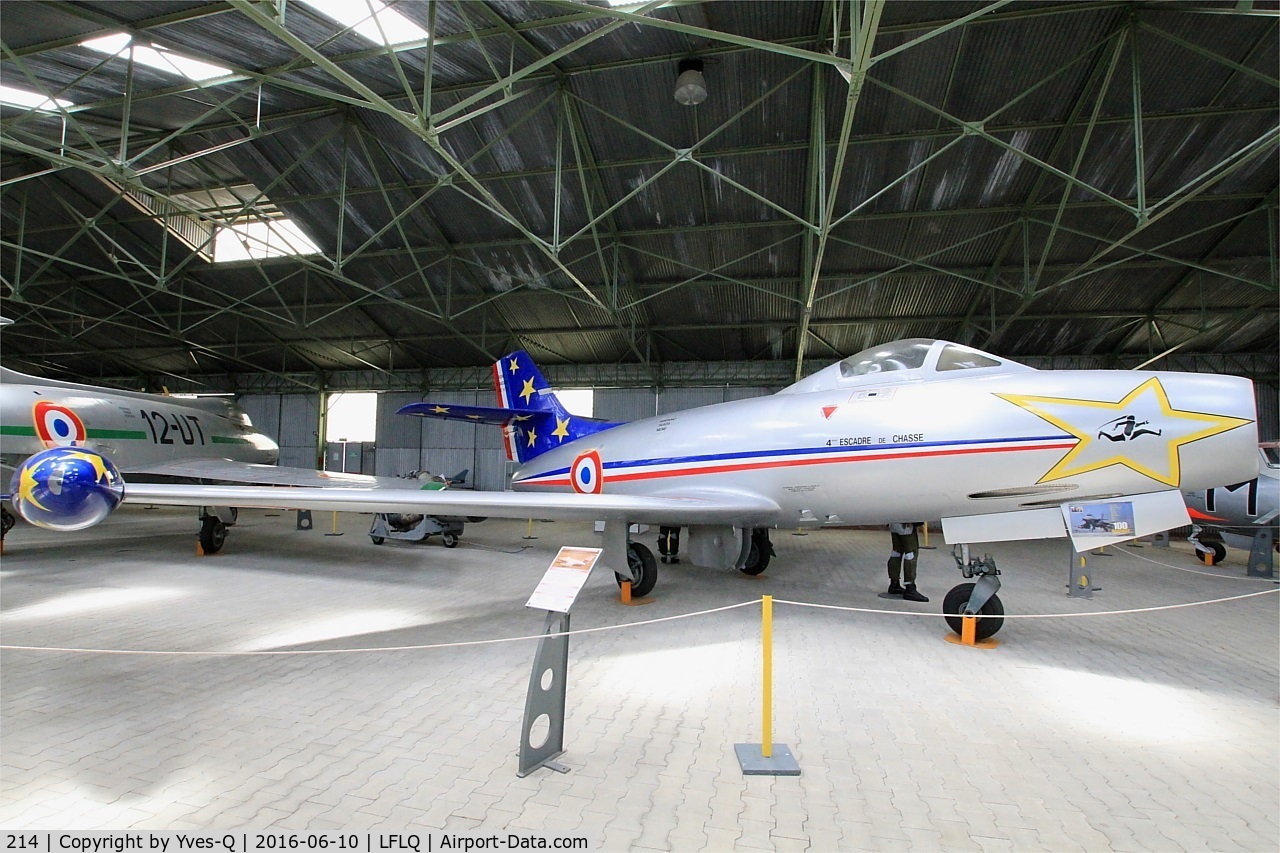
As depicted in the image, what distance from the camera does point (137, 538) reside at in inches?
514

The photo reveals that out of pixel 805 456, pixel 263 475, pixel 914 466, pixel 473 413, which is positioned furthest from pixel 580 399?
pixel 914 466

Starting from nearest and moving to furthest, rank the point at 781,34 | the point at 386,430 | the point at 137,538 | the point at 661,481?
the point at 661,481 → the point at 781,34 → the point at 137,538 → the point at 386,430

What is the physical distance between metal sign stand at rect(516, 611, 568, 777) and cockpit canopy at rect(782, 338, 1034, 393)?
452 centimetres

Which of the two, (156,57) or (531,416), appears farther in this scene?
(531,416)

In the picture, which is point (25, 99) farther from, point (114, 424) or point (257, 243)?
point (114, 424)

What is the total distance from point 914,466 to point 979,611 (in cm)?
157

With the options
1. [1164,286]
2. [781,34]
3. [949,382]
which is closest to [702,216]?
[781,34]

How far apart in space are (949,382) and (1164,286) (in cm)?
1544

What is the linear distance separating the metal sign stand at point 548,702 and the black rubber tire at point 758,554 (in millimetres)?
5996

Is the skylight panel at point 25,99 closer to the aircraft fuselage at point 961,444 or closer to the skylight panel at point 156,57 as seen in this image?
the skylight panel at point 156,57

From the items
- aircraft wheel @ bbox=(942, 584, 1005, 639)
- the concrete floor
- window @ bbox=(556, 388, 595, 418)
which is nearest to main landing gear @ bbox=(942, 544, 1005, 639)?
aircraft wheel @ bbox=(942, 584, 1005, 639)

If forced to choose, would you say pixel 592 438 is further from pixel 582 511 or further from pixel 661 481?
pixel 582 511

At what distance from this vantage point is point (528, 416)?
10727mm

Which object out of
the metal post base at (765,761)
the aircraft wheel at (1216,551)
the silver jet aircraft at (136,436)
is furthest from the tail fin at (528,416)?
the aircraft wheel at (1216,551)
